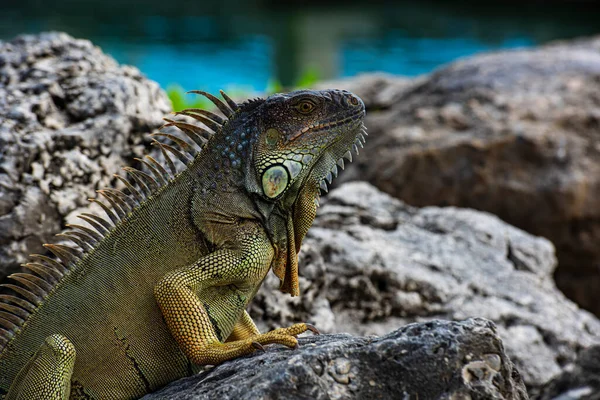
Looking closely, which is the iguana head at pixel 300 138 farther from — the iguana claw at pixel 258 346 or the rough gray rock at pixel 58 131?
the rough gray rock at pixel 58 131

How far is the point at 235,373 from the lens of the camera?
3252 millimetres

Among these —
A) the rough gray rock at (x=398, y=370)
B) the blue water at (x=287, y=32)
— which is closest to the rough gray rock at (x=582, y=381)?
the rough gray rock at (x=398, y=370)

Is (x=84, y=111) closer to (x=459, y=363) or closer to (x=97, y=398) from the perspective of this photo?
(x=97, y=398)

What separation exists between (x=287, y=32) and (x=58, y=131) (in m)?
29.6

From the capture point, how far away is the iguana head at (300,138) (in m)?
3.71

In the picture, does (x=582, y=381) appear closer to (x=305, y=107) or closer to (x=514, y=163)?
(x=305, y=107)

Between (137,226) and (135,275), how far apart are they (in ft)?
0.92

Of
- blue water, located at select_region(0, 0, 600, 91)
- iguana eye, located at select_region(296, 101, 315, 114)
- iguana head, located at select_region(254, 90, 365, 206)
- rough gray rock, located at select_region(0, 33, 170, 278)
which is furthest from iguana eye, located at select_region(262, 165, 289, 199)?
blue water, located at select_region(0, 0, 600, 91)

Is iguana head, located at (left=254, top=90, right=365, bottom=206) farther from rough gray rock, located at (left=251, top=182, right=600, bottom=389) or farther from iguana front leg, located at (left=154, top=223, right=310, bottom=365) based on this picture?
rough gray rock, located at (left=251, top=182, right=600, bottom=389)

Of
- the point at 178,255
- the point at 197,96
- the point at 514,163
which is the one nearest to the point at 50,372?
the point at 178,255

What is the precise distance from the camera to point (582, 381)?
13.0 ft

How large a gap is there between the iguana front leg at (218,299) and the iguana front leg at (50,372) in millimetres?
574

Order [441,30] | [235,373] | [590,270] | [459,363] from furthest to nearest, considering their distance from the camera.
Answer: [441,30]
[590,270]
[235,373]
[459,363]

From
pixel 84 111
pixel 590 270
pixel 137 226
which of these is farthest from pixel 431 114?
pixel 137 226
